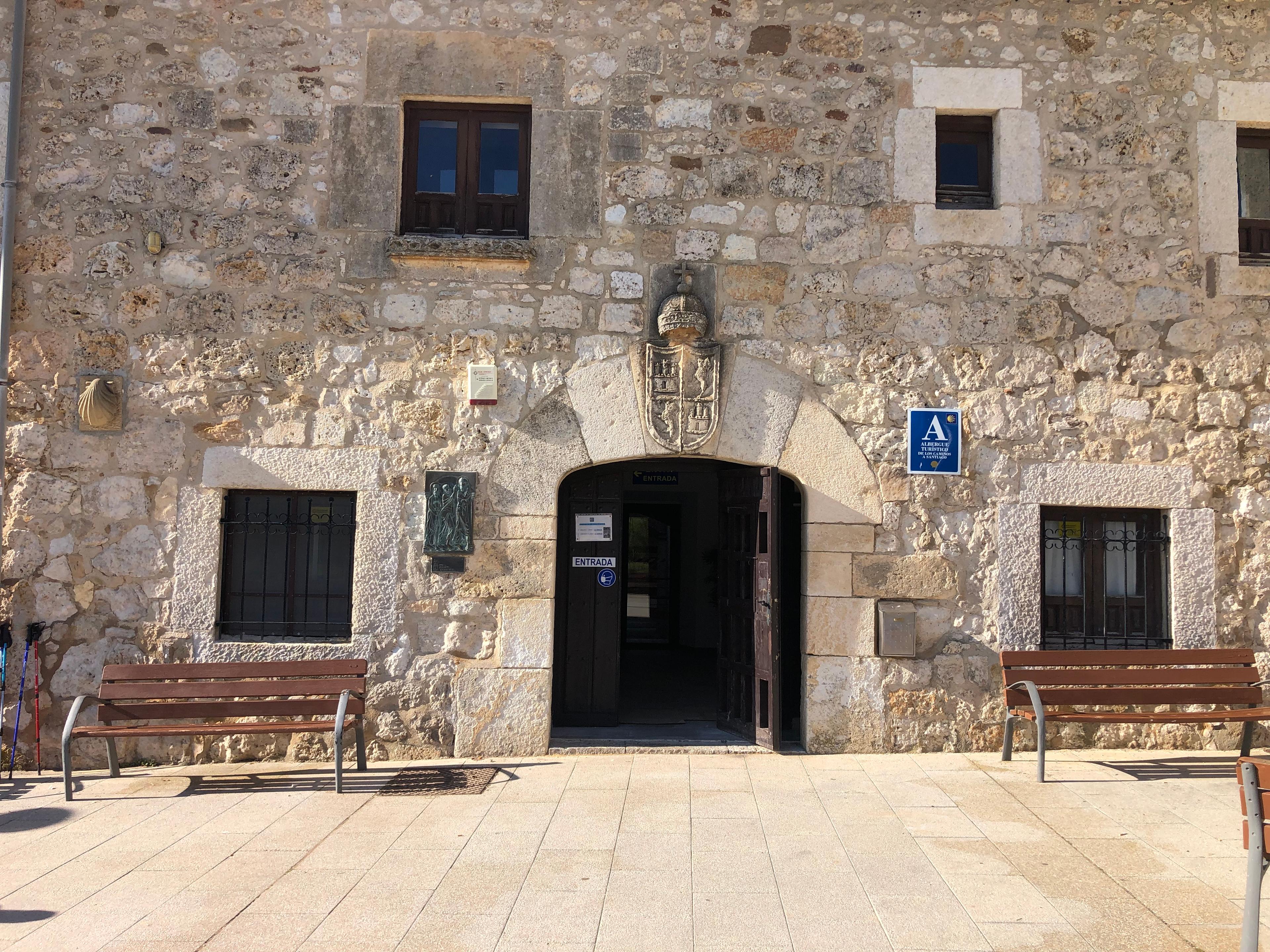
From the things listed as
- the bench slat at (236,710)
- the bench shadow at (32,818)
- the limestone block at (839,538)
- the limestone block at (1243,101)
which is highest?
the limestone block at (1243,101)

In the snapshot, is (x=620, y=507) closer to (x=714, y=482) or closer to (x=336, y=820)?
(x=336, y=820)

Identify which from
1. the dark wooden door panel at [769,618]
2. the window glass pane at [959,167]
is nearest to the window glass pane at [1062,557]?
the dark wooden door panel at [769,618]

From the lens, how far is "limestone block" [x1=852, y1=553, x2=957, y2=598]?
17.7 ft

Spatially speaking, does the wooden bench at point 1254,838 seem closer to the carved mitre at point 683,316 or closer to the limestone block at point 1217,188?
the carved mitre at point 683,316

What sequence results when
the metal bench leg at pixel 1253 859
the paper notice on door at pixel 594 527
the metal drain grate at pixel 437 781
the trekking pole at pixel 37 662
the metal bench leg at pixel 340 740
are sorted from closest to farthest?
the metal bench leg at pixel 1253 859, the metal bench leg at pixel 340 740, the metal drain grate at pixel 437 781, the trekking pole at pixel 37 662, the paper notice on door at pixel 594 527

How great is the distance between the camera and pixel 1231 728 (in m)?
5.46

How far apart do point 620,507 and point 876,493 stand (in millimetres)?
1675

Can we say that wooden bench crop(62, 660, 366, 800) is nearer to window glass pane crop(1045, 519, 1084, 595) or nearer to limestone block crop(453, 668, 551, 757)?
limestone block crop(453, 668, 551, 757)

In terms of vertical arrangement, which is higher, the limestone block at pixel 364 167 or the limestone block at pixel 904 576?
the limestone block at pixel 364 167

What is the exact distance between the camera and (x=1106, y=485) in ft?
17.9

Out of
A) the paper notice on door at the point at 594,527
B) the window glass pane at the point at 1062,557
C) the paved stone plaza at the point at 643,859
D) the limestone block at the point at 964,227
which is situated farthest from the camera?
the paper notice on door at the point at 594,527

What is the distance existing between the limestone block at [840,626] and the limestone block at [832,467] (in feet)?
1.63

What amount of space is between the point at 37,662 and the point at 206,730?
121 centimetres

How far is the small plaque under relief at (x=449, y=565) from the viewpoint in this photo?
5324mm
